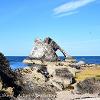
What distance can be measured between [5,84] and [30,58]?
115 m

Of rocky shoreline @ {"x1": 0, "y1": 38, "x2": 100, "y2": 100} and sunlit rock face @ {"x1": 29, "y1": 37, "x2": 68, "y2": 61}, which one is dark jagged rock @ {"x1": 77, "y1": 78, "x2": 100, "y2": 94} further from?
sunlit rock face @ {"x1": 29, "y1": 37, "x2": 68, "y2": 61}

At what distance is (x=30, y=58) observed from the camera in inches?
6289

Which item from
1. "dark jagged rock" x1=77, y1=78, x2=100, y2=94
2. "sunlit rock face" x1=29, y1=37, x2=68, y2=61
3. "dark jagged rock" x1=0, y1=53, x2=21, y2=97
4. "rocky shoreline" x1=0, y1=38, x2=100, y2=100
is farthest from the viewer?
"sunlit rock face" x1=29, y1=37, x2=68, y2=61

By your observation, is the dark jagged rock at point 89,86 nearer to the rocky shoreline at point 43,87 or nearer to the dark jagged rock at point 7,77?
the rocky shoreline at point 43,87

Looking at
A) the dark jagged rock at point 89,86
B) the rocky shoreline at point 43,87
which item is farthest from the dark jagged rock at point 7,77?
the dark jagged rock at point 89,86

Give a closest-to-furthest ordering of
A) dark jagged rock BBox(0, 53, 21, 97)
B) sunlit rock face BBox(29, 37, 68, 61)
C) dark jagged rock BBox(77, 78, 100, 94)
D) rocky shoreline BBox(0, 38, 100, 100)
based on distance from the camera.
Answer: rocky shoreline BBox(0, 38, 100, 100) < dark jagged rock BBox(0, 53, 21, 97) < dark jagged rock BBox(77, 78, 100, 94) < sunlit rock face BBox(29, 37, 68, 61)

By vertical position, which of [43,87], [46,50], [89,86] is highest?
[46,50]

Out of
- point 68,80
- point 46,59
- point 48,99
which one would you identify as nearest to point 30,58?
point 46,59

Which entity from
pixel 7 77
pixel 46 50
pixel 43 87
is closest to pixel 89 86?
pixel 43 87

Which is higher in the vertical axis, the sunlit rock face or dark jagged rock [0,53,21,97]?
the sunlit rock face

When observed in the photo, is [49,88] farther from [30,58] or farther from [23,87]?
[30,58]

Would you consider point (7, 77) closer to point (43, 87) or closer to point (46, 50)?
point (43, 87)

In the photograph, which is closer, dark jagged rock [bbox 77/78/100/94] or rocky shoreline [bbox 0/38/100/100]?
rocky shoreline [bbox 0/38/100/100]

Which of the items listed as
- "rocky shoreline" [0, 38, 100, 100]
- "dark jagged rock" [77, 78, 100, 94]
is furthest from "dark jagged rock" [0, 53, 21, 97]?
"dark jagged rock" [77, 78, 100, 94]
